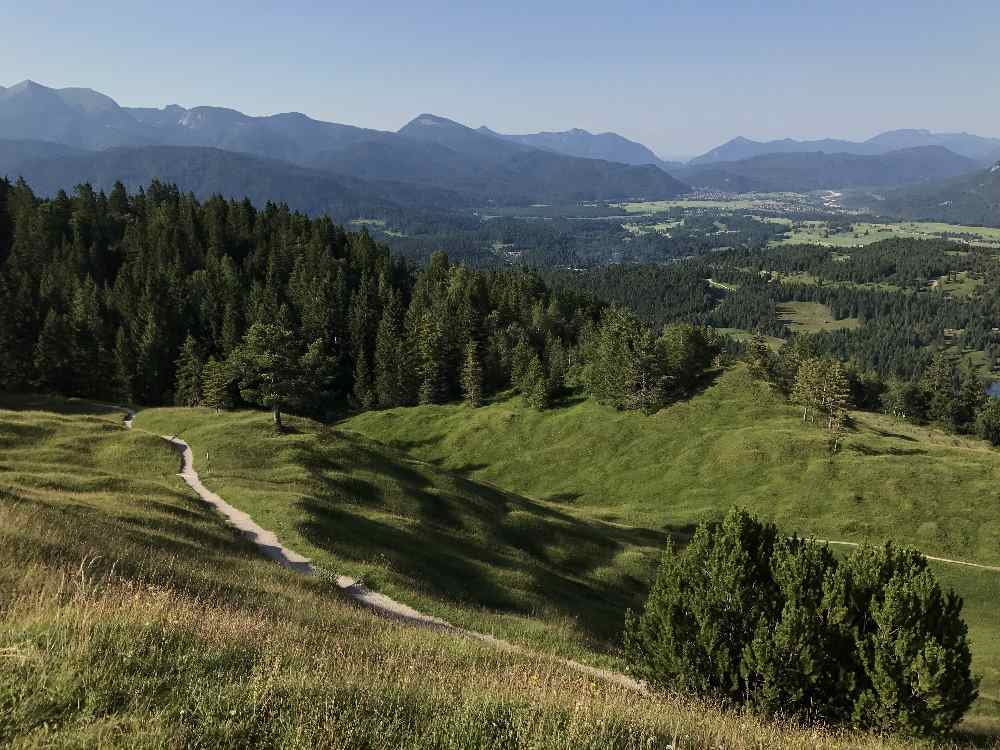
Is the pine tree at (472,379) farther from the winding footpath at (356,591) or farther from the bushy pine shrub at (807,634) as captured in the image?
the bushy pine shrub at (807,634)

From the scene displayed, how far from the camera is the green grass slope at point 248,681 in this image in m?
8.28

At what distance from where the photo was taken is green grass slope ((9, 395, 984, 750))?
8281 mm

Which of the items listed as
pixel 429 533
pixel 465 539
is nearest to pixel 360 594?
pixel 429 533

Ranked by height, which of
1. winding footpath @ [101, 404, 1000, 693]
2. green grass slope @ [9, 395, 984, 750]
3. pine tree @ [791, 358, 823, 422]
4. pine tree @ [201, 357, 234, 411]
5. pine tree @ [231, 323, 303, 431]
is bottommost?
pine tree @ [201, 357, 234, 411]

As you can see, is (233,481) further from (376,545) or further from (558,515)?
(558,515)

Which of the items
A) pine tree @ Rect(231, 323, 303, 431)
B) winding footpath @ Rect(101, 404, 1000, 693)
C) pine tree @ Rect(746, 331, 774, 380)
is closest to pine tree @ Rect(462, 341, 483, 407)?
pine tree @ Rect(746, 331, 774, 380)

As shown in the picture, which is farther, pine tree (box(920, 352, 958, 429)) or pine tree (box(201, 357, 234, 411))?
pine tree (box(920, 352, 958, 429))

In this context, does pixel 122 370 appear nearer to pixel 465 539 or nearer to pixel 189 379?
pixel 189 379

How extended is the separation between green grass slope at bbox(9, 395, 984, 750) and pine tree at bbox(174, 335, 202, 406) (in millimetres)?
106841

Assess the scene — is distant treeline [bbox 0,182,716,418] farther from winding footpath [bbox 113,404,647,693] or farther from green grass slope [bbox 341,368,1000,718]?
winding footpath [bbox 113,404,647,693]

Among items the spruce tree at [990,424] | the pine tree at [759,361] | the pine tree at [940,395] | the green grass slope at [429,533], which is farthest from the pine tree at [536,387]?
the pine tree at [940,395]

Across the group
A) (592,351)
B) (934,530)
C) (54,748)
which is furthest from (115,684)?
(592,351)

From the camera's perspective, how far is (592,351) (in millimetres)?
133500

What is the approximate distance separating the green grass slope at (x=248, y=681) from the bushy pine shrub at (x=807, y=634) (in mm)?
1900
